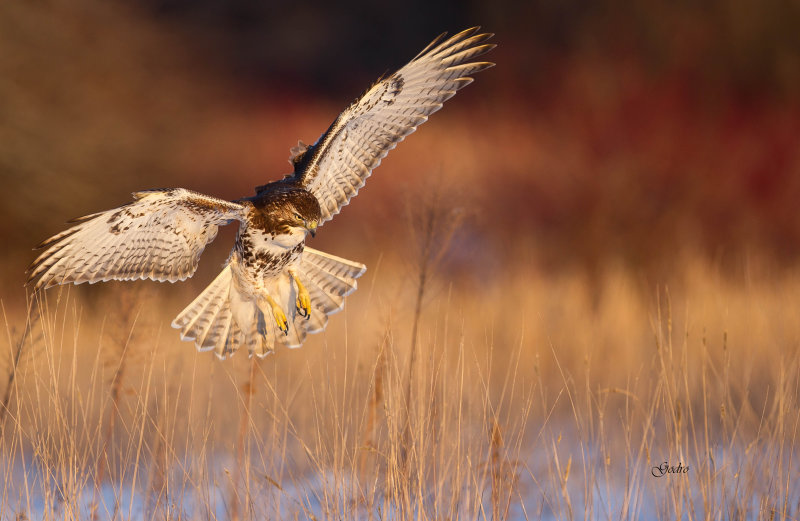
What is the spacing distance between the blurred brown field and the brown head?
0.47 metres

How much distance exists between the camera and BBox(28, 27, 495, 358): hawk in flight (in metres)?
3.39

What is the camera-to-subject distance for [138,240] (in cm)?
355

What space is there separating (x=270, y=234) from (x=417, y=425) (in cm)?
120

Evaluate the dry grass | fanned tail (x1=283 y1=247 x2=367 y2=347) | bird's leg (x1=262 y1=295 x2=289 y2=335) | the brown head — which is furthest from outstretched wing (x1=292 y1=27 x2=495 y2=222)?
the dry grass

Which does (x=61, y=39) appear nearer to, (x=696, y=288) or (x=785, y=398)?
(x=696, y=288)

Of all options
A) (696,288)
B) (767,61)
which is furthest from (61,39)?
(767,61)

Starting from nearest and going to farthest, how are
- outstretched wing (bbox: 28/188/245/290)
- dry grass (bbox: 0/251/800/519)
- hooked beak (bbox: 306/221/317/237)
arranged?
dry grass (bbox: 0/251/800/519) < outstretched wing (bbox: 28/188/245/290) < hooked beak (bbox: 306/221/317/237)

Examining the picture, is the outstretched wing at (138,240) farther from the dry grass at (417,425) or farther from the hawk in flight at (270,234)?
the dry grass at (417,425)

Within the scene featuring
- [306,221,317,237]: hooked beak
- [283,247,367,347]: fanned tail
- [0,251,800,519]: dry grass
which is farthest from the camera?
[283,247,367,347]: fanned tail

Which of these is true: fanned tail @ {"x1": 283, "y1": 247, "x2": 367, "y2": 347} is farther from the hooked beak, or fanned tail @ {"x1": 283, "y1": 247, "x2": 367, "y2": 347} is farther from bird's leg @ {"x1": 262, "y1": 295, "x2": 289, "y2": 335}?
the hooked beak

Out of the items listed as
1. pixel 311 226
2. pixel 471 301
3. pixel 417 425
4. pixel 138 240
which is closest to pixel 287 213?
pixel 311 226

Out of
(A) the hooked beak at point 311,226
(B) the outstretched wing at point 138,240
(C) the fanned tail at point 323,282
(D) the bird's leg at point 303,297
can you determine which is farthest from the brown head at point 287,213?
(C) the fanned tail at point 323,282

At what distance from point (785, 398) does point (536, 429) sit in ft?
6.04

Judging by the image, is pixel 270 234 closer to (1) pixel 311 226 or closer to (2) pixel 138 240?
(1) pixel 311 226
